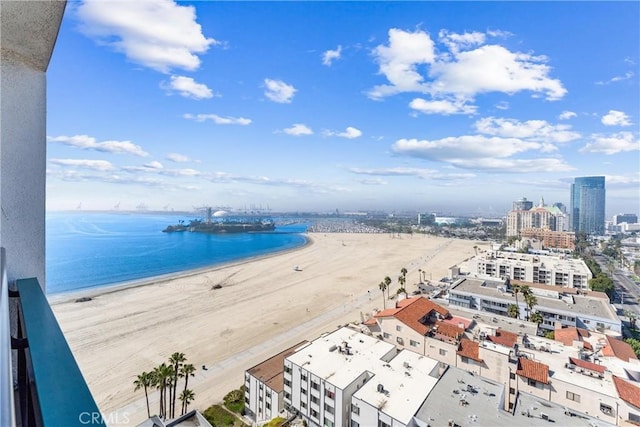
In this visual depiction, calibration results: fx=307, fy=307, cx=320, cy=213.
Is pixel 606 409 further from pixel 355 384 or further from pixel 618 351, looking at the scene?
pixel 355 384

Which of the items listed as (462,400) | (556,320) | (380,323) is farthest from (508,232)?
(462,400)

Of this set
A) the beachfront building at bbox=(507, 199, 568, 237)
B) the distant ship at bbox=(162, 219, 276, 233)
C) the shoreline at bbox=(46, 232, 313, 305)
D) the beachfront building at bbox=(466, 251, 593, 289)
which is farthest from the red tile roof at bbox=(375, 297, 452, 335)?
the distant ship at bbox=(162, 219, 276, 233)

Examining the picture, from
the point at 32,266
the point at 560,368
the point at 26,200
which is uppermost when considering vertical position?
the point at 26,200


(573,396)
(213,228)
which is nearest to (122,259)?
(213,228)

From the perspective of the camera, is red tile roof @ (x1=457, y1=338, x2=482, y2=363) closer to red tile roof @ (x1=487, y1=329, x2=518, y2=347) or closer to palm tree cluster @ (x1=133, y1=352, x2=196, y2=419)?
red tile roof @ (x1=487, y1=329, x2=518, y2=347)

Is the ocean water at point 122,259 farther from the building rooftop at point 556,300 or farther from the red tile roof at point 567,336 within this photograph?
the red tile roof at point 567,336

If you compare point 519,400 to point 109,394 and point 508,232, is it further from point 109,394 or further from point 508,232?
point 508,232

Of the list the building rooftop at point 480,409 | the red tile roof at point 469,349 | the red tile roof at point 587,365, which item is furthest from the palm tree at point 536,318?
the building rooftop at point 480,409
